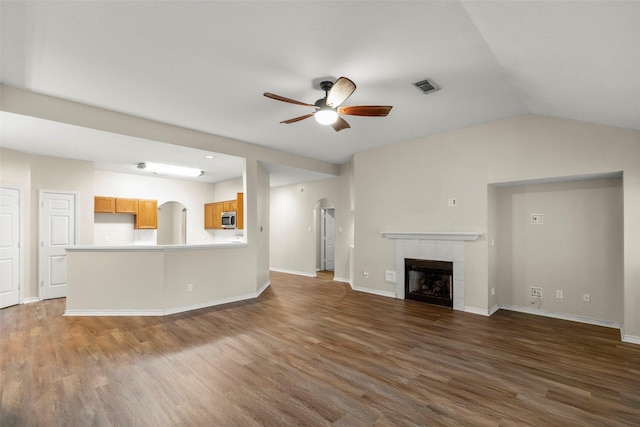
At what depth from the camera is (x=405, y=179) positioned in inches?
220

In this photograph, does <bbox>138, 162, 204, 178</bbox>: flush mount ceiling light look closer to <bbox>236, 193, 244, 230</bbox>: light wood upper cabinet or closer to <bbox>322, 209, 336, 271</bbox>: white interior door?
<bbox>236, 193, 244, 230</bbox>: light wood upper cabinet

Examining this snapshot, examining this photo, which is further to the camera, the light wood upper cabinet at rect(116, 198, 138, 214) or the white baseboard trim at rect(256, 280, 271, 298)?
the light wood upper cabinet at rect(116, 198, 138, 214)

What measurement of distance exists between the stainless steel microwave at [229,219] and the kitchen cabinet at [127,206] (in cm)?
198

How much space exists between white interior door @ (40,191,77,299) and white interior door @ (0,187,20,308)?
328 mm

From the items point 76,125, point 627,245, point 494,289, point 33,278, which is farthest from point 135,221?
point 627,245

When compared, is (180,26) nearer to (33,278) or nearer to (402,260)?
(402,260)

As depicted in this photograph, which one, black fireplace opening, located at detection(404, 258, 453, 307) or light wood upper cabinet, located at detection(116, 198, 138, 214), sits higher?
light wood upper cabinet, located at detection(116, 198, 138, 214)

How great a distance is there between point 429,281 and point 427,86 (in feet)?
11.6

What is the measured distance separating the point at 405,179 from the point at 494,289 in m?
2.36

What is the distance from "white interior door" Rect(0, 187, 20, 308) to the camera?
492 centimetres

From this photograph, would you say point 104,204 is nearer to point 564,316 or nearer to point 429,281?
point 429,281

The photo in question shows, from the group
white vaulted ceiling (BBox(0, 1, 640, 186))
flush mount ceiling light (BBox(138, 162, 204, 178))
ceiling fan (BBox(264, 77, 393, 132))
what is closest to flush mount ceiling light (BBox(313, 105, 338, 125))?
ceiling fan (BBox(264, 77, 393, 132))

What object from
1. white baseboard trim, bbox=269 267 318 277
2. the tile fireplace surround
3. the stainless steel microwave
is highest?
the stainless steel microwave

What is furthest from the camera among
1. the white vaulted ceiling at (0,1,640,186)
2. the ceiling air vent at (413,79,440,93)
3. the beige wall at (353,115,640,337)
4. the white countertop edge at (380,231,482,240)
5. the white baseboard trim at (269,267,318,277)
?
the white baseboard trim at (269,267,318,277)
